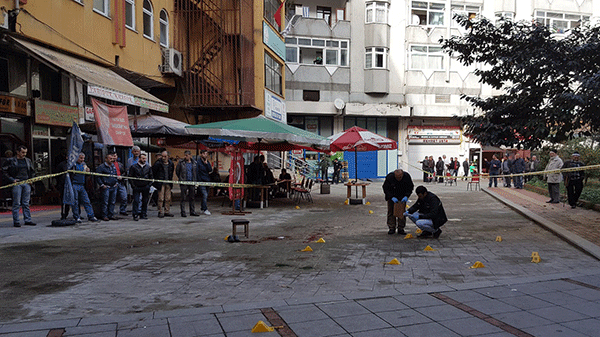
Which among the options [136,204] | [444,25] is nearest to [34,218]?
[136,204]

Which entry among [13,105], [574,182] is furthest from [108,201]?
[574,182]

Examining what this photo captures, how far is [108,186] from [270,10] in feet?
53.3

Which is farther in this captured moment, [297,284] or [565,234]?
[565,234]

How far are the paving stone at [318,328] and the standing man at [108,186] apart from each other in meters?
8.48

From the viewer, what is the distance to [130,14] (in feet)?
54.6

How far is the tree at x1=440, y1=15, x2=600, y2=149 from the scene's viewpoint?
26.5 ft

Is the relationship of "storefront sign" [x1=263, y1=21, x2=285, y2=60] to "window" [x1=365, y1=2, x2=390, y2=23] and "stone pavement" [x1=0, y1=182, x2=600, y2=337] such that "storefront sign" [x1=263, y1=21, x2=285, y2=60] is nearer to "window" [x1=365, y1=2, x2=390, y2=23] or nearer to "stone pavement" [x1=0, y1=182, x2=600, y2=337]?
"window" [x1=365, y1=2, x2=390, y2=23]

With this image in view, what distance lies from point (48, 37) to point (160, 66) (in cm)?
683

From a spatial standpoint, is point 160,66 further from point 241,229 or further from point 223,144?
point 241,229

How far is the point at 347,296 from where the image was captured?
5059 millimetres

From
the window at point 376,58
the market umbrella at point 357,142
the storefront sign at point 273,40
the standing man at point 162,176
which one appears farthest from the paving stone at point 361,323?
the window at point 376,58

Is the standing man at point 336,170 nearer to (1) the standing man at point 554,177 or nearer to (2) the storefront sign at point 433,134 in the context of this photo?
(2) the storefront sign at point 433,134

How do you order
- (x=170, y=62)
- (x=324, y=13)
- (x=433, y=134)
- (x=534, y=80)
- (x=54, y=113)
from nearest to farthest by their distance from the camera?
1. (x=534, y=80)
2. (x=54, y=113)
3. (x=170, y=62)
4. (x=324, y=13)
5. (x=433, y=134)

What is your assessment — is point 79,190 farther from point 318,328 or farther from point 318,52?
point 318,52
